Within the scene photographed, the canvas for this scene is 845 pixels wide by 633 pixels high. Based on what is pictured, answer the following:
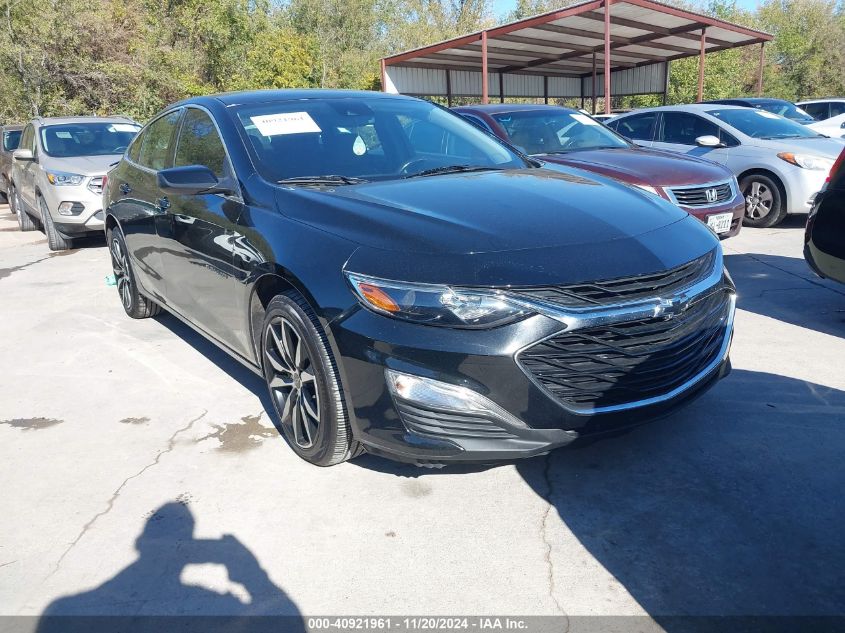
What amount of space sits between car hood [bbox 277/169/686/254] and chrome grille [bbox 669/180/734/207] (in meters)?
3.22

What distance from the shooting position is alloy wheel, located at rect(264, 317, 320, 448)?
3229mm

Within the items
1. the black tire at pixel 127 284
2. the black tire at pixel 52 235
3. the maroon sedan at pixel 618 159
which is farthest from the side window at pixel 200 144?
the black tire at pixel 52 235

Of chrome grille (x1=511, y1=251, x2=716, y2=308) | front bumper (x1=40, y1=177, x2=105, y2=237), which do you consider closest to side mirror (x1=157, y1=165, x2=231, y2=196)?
chrome grille (x1=511, y1=251, x2=716, y2=308)

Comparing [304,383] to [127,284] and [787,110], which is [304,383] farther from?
[787,110]

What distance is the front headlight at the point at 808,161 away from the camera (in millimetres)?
8578

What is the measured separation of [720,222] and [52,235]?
8.10 metres

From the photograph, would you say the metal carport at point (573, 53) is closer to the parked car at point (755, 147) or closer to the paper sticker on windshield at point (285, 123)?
the parked car at point (755, 147)

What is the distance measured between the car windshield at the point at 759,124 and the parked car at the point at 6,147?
11.6 meters

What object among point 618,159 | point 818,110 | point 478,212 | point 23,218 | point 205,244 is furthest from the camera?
point 818,110

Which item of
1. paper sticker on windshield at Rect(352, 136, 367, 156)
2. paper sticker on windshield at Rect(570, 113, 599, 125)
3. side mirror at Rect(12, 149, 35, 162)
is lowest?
side mirror at Rect(12, 149, 35, 162)

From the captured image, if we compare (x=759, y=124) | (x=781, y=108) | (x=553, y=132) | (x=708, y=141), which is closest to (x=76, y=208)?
(x=553, y=132)

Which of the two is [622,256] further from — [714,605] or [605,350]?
[714,605]

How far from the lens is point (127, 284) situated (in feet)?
19.5

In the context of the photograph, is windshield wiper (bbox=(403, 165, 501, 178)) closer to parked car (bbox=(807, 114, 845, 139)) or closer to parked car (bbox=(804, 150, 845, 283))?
parked car (bbox=(804, 150, 845, 283))
